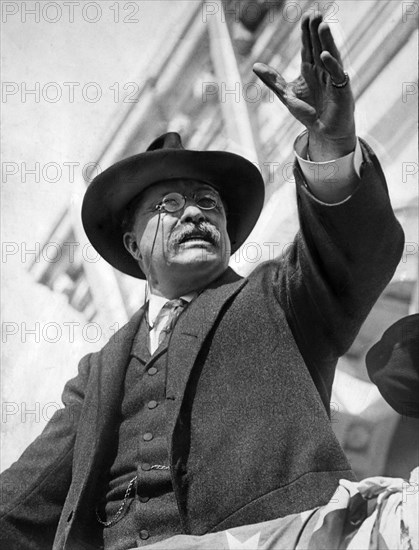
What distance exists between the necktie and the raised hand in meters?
0.63

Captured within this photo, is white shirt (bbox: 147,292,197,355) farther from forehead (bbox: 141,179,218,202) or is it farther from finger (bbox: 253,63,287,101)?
finger (bbox: 253,63,287,101)

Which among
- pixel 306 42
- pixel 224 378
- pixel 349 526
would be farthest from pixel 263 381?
pixel 306 42

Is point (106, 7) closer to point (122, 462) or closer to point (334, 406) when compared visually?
point (334, 406)

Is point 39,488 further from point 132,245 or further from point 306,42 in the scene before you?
point 306,42

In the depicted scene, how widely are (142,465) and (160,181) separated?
0.96 m

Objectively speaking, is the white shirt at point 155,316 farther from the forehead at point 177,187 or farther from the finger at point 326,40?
the finger at point 326,40

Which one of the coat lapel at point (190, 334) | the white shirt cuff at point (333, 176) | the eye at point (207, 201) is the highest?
the white shirt cuff at point (333, 176)

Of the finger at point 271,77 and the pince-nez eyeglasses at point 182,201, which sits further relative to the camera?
the pince-nez eyeglasses at point 182,201

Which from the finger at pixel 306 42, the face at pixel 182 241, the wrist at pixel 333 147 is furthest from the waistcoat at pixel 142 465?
the finger at pixel 306 42

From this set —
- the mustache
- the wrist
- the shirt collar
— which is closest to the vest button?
the shirt collar

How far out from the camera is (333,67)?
2.59 metres

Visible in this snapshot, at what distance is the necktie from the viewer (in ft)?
9.95

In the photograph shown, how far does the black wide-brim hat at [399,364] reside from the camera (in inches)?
109

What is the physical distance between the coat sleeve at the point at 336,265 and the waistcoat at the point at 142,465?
0.39 m
